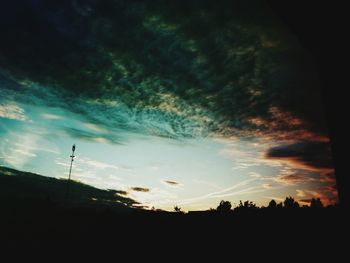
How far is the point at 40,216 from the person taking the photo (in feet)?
19.6

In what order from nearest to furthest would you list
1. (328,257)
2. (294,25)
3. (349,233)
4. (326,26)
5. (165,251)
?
1. (349,233)
2. (326,26)
3. (294,25)
4. (328,257)
5. (165,251)

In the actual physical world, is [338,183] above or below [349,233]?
above

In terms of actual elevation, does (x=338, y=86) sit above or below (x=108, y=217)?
above

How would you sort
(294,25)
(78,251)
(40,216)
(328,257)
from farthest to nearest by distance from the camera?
(40,216)
(78,251)
(328,257)
(294,25)

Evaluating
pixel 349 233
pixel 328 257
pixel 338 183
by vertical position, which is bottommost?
pixel 328 257

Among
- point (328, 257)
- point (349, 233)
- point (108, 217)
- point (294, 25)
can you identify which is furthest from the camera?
point (108, 217)

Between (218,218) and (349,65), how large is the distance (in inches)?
124

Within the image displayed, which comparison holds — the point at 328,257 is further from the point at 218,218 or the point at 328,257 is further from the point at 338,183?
the point at 218,218

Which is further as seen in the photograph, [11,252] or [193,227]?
[11,252]

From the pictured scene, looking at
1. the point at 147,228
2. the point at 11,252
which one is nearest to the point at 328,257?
the point at 147,228

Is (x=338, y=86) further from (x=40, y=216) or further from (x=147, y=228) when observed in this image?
(x=40, y=216)

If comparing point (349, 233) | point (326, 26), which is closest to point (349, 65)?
point (326, 26)

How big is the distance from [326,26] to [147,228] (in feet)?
13.4

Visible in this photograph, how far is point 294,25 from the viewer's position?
2.02m
